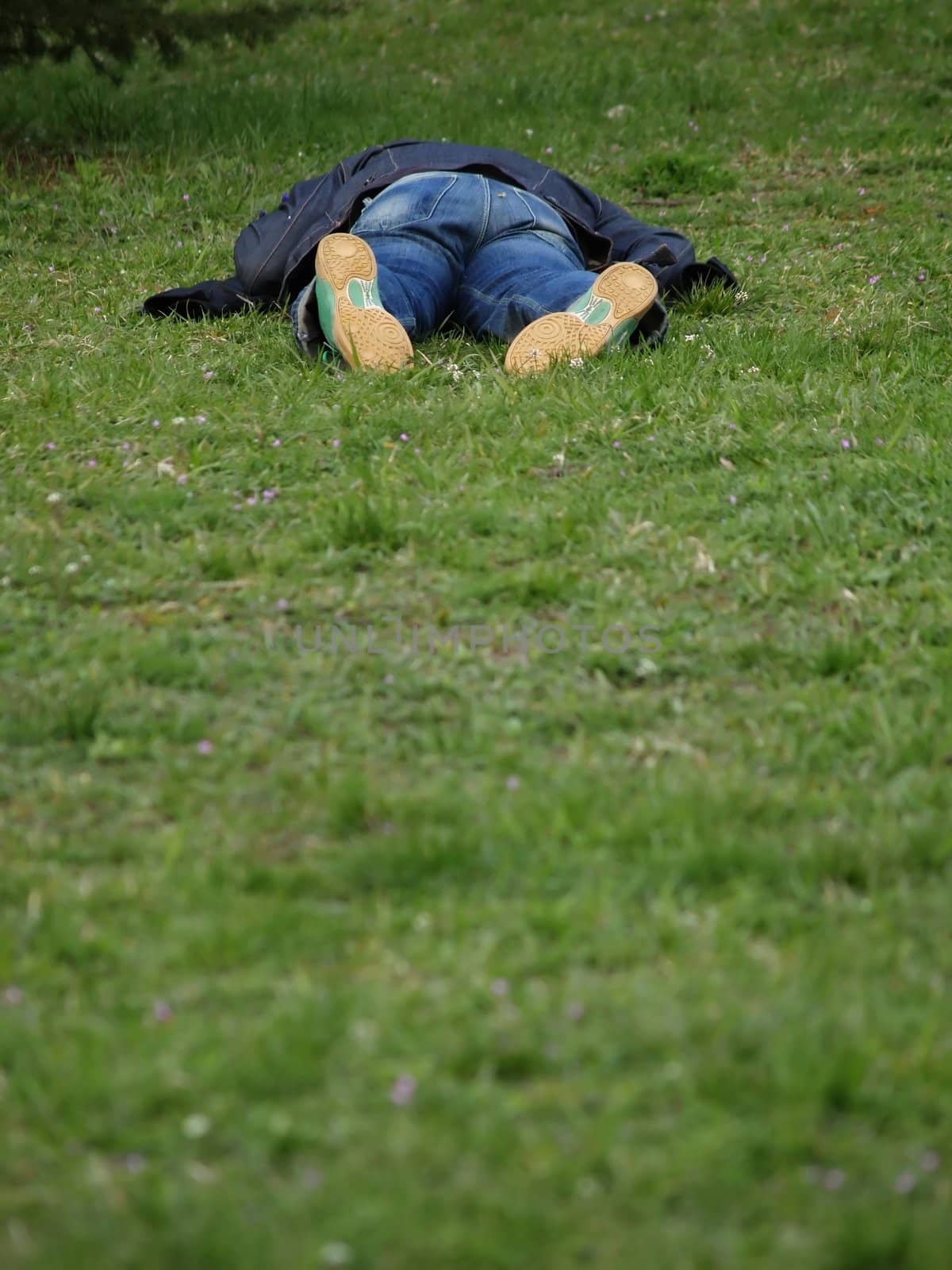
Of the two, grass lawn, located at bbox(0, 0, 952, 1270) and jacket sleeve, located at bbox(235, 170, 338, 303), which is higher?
jacket sleeve, located at bbox(235, 170, 338, 303)

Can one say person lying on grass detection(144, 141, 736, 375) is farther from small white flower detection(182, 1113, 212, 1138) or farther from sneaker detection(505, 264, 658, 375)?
small white flower detection(182, 1113, 212, 1138)

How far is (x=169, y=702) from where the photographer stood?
318 cm

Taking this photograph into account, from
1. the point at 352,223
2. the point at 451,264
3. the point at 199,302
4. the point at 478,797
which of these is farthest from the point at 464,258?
the point at 478,797

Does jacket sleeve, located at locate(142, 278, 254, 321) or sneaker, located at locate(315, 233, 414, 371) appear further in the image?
jacket sleeve, located at locate(142, 278, 254, 321)

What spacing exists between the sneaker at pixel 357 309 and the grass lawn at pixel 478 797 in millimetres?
116

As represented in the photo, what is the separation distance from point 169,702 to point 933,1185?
6.46 ft

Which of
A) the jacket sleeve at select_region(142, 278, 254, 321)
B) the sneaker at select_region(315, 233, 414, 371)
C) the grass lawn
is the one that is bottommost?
the grass lawn

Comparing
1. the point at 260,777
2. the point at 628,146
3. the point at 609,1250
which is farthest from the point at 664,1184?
the point at 628,146

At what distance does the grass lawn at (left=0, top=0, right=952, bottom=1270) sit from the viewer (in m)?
1.98

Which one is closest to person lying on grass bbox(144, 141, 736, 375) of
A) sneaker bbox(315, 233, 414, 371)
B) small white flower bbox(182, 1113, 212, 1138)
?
sneaker bbox(315, 233, 414, 371)

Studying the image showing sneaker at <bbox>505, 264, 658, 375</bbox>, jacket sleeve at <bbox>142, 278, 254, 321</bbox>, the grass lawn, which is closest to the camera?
the grass lawn

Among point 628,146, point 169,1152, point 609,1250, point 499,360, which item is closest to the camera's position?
point 609,1250

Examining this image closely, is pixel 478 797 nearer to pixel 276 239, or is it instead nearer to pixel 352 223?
pixel 352 223

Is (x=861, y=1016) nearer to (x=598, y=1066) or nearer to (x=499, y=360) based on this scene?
(x=598, y=1066)
